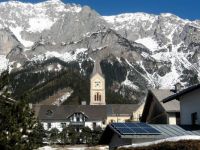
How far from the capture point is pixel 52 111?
6142 inches

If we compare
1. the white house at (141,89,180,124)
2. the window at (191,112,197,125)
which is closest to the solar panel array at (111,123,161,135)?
the window at (191,112,197,125)

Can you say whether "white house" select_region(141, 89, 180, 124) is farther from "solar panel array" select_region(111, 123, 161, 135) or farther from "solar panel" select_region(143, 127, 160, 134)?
"solar panel" select_region(143, 127, 160, 134)

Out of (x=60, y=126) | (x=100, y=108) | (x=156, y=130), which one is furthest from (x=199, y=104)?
(x=100, y=108)

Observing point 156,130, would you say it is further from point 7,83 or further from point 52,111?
point 52,111

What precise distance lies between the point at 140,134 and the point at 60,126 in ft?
420

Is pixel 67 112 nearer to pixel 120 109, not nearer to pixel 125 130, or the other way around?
pixel 120 109

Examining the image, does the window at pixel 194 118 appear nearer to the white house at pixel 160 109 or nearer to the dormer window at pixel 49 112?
the white house at pixel 160 109

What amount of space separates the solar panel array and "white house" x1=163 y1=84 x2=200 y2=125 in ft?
10.5

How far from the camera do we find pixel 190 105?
A: 30000mm

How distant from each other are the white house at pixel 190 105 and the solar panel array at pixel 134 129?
10.5 ft

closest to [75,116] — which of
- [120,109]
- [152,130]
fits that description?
[120,109]

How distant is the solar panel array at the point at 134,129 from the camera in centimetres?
2582

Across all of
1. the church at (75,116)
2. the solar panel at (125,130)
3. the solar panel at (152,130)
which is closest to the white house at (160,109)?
the solar panel at (152,130)

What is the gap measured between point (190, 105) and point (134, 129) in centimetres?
497
